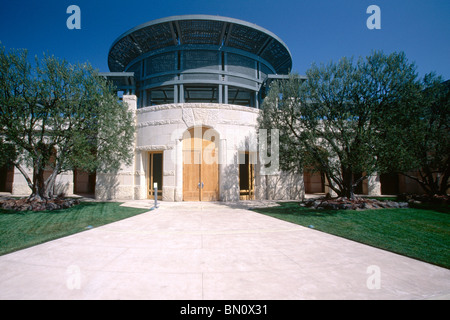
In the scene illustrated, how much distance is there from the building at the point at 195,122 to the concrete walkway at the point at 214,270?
693 centimetres

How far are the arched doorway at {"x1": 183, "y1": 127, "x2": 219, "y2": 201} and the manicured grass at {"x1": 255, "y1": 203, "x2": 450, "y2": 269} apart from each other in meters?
5.96

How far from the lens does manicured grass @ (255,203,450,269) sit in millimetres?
4586

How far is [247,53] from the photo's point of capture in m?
18.7

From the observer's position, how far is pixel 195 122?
13.9m

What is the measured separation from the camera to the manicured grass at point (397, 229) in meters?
4.59

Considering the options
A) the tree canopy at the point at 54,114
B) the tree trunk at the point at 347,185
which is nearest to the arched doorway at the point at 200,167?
the tree canopy at the point at 54,114

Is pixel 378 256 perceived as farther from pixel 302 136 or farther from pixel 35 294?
pixel 302 136

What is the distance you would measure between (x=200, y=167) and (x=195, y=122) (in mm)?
3077

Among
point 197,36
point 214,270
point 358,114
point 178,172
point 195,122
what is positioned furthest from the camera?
point 197,36

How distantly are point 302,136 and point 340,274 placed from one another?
8.16 meters

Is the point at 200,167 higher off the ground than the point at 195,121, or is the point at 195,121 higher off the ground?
the point at 195,121

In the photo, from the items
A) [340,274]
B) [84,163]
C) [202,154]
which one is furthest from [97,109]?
[340,274]

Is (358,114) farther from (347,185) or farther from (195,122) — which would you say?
(195,122)

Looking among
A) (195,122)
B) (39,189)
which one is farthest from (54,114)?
(195,122)
